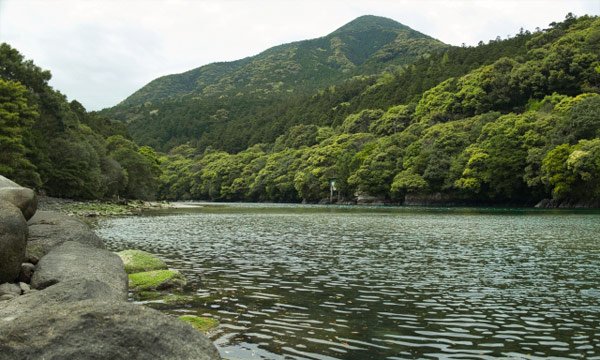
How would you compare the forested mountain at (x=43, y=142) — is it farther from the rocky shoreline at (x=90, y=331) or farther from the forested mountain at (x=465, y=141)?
the forested mountain at (x=465, y=141)

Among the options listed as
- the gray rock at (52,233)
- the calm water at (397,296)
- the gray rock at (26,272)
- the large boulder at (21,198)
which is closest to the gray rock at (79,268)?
the gray rock at (26,272)

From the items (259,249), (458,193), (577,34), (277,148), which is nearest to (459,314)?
(259,249)

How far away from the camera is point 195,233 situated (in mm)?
43000

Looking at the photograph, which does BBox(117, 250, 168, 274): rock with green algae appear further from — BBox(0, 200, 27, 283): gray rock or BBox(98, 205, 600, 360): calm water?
BBox(0, 200, 27, 283): gray rock

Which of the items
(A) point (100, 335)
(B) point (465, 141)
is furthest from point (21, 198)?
(B) point (465, 141)

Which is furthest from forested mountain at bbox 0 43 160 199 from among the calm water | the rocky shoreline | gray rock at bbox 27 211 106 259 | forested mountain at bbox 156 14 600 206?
forested mountain at bbox 156 14 600 206

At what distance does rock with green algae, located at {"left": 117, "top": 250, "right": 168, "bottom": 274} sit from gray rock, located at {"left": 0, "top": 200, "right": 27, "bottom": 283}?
16.3 ft

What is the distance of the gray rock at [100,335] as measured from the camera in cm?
756

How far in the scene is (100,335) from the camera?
7.84 m

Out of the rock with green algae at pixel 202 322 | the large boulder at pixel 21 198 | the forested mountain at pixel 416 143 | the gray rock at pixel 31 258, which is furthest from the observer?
the forested mountain at pixel 416 143

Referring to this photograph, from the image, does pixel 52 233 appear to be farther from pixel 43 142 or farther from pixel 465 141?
pixel 465 141

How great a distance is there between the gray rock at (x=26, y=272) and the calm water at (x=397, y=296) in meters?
5.58

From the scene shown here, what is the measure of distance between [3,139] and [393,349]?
5686cm

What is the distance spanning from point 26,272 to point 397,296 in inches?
483
